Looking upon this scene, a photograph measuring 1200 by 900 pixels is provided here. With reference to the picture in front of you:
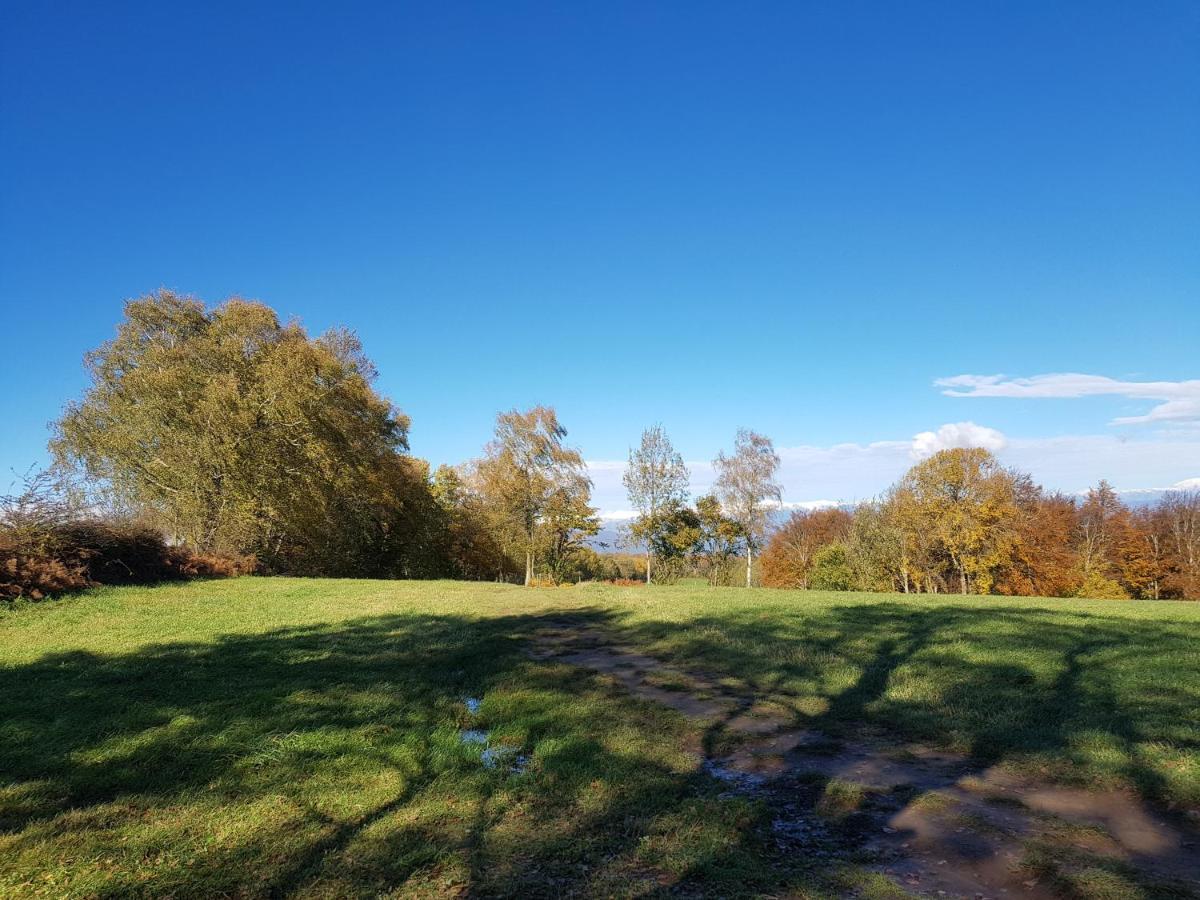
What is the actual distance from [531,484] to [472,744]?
38.3m

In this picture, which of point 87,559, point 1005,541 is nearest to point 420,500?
point 87,559

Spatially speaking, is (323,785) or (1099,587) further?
(1099,587)

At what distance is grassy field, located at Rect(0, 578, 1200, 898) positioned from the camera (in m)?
3.84

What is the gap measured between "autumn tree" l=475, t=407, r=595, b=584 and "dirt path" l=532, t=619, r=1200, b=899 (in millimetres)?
37691

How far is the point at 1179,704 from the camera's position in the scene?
21.8 ft

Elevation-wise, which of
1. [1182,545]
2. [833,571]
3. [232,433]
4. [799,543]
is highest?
[232,433]

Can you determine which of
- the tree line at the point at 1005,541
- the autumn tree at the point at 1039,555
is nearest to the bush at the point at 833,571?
the tree line at the point at 1005,541

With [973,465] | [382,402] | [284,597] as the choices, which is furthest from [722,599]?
[973,465]

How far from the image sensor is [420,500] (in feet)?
128

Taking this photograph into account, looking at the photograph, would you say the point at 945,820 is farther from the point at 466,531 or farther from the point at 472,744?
the point at 466,531

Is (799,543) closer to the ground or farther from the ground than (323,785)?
farther from the ground

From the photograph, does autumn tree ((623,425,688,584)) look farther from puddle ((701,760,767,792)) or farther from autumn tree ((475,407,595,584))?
puddle ((701,760,767,792))

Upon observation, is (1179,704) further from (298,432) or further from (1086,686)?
(298,432)

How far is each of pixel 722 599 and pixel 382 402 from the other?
24.9 m
